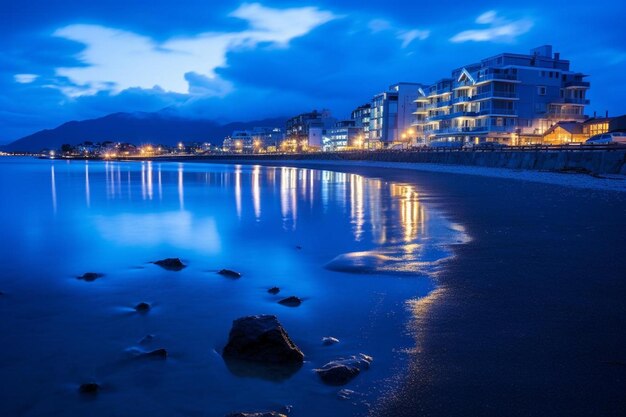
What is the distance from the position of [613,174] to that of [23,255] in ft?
129

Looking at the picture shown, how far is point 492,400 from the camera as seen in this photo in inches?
186

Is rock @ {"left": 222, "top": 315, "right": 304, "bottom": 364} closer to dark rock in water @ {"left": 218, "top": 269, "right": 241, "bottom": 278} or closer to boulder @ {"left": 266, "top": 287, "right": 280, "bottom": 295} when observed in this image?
boulder @ {"left": 266, "top": 287, "right": 280, "bottom": 295}

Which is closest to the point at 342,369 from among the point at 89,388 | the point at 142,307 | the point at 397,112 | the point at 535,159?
the point at 89,388

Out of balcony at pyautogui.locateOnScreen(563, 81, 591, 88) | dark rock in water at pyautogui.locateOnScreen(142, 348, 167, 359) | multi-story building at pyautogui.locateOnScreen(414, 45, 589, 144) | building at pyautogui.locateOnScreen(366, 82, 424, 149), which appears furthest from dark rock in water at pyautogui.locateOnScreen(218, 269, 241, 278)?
building at pyautogui.locateOnScreen(366, 82, 424, 149)

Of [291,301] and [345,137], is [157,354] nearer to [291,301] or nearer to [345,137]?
[291,301]

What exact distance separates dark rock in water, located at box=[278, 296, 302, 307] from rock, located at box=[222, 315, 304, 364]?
2.15m

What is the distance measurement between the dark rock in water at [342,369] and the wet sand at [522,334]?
1.82 feet

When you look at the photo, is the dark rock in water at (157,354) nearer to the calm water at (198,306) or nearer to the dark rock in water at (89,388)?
the calm water at (198,306)

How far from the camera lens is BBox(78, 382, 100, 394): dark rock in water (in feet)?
17.3

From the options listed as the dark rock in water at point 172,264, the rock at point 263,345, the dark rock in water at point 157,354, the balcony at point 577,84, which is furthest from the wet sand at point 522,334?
the balcony at point 577,84

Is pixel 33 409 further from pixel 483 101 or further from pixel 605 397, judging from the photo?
pixel 483 101

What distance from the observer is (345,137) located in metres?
142

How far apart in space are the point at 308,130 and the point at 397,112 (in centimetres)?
6512

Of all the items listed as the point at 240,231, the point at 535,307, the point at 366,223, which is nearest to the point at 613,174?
the point at 366,223
